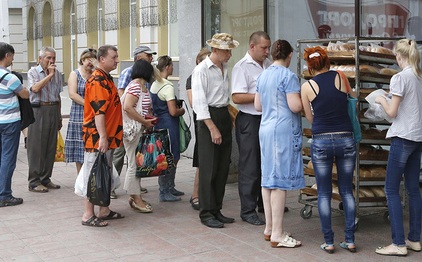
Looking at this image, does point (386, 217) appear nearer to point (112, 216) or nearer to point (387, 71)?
point (387, 71)

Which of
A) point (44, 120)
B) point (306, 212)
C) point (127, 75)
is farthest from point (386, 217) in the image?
point (44, 120)

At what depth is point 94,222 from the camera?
6.95m

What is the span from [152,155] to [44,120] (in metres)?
2.08

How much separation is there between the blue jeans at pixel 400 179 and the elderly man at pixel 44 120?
466cm

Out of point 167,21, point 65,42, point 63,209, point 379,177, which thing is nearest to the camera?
point 379,177

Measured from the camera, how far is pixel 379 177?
261 inches

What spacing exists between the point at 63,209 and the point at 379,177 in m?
3.57

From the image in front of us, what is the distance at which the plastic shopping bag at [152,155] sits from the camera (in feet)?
24.3

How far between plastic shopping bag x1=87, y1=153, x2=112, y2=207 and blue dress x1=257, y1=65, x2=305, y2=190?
171 cm

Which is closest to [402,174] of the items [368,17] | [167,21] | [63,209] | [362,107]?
[362,107]

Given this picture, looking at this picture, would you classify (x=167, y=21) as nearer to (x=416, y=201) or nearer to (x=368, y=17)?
(x=368, y=17)

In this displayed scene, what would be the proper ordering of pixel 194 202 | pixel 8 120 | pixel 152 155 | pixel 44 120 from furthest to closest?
pixel 44 120
pixel 8 120
pixel 194 202
pixel 152 155

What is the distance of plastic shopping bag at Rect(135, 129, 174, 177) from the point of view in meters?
7.42

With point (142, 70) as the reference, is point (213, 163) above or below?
below
